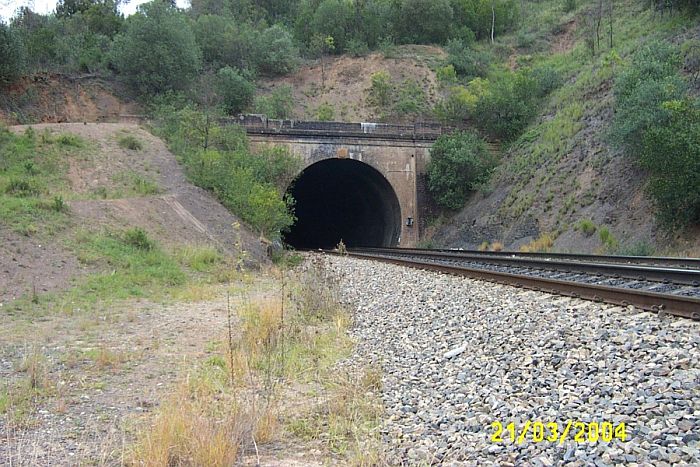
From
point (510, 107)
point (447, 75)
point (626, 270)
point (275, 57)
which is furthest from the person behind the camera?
point (275, 57)

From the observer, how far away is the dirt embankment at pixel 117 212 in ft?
Answer: 42.6

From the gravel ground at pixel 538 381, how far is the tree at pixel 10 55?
115ft

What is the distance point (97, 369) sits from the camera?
6934 mm

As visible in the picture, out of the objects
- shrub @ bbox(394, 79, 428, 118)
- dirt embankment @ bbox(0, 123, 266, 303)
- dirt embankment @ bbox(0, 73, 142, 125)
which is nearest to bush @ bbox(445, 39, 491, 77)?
shrub @ bbox(394, 79, 428, 118)

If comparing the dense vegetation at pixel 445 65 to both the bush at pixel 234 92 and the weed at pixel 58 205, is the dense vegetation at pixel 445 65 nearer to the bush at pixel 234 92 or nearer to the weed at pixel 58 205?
the bush at pixel 234 92

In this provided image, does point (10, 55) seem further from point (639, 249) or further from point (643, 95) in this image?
point (639, 249)

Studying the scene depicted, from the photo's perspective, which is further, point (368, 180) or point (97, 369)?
point (368, 180)

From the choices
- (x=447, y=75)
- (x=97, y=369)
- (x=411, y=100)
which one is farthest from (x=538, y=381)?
(x=447, y=75)

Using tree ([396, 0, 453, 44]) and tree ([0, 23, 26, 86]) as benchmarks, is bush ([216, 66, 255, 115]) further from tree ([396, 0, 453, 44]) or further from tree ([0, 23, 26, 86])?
tree ([396, 0, 453, 44])

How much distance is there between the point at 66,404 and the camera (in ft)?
18.5

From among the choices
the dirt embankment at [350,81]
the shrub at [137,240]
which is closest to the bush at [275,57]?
the dirt embankment at [350,81]

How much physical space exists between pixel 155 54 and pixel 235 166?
15860 mm

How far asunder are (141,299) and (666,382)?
35.1ft
